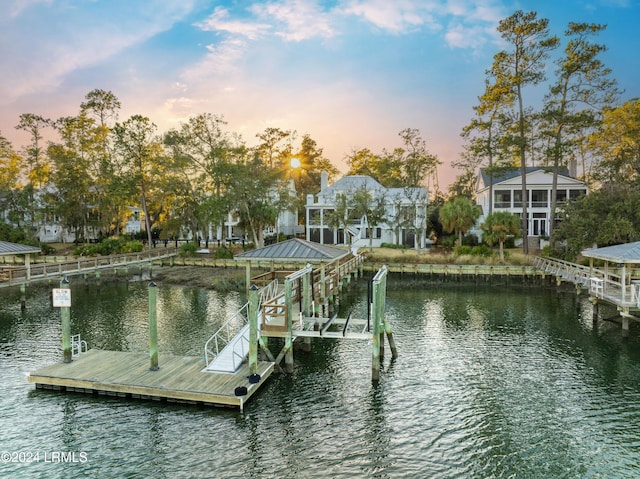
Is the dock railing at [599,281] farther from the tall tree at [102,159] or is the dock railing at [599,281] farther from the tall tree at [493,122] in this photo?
the tall tree at [102,159]

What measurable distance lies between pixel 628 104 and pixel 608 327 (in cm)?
2809

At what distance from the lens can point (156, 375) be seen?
1352cm

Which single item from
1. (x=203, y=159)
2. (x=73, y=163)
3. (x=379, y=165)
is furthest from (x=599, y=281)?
(x=73, y=163)

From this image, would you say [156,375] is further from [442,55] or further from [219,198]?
[219,198]

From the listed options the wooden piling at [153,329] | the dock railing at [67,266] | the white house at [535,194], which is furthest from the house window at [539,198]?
the wooden piling at [153,329]

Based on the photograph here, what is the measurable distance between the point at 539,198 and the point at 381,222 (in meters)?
19.4

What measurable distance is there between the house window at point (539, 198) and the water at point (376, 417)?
106ft

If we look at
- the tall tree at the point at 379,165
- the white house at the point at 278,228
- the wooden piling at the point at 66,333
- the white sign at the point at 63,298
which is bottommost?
the wooden piling at the point at 66,333

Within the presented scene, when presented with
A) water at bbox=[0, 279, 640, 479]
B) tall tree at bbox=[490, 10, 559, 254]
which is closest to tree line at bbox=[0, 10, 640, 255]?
tall tree at bbox=[490, 10, 559, 254]

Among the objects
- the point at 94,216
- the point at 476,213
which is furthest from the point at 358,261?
the point at 94,216

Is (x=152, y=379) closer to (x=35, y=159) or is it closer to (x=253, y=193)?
(x=253, y=193)

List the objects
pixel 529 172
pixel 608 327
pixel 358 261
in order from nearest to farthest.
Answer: pixel 608 327 < pixel 358 261 < pixel 529 172

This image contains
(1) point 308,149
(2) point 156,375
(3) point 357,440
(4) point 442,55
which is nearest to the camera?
(3) point 357,440

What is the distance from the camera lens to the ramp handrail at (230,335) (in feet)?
47.2
